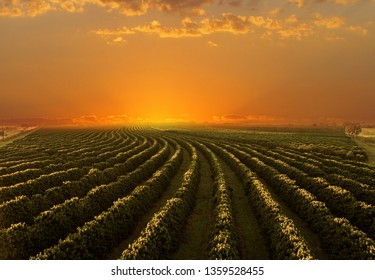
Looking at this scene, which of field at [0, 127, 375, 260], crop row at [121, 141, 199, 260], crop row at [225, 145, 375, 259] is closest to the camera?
crop row at [121, 141, 199, 260]

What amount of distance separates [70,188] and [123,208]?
260 inches

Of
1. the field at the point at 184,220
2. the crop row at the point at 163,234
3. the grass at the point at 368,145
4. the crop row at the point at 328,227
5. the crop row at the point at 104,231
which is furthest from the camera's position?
the grass at the point at 368,145

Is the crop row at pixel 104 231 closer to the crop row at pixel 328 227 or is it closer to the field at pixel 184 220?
the field at pixel 184 220

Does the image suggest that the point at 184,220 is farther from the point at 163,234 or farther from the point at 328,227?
the point at 328,227

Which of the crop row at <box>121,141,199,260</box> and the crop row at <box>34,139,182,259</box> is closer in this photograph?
the crop row at <box>121,141,199,260</box>

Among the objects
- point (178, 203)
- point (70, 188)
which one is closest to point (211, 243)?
point (178, 203)

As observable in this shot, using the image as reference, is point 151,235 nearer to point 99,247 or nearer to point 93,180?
point 99,247

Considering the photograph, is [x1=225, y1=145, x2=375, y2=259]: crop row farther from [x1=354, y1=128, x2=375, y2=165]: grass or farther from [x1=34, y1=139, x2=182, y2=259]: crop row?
[x1=354, y1=128, x2=375, y2=165]: grass

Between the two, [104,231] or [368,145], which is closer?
[104,231]

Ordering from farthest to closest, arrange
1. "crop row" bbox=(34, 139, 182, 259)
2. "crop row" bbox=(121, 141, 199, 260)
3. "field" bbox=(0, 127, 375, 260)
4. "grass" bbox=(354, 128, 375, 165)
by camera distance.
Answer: "grass" bbox=(354, 128, 375, 165)
"field" bbox=(0, 127, 375, 260)
"crop row" bbox=(34, 139, 182, 259)
"crop row" bbox=(121, 141, 199, 260)

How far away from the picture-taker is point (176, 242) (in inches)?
566

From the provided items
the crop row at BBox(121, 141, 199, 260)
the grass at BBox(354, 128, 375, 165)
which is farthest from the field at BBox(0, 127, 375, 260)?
the grass at BBox(354, 128, 375, 165)

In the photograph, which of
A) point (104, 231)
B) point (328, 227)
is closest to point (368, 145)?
point (328, 227)

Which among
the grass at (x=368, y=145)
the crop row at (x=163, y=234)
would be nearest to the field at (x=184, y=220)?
the crop row at (x=163, y=234)
